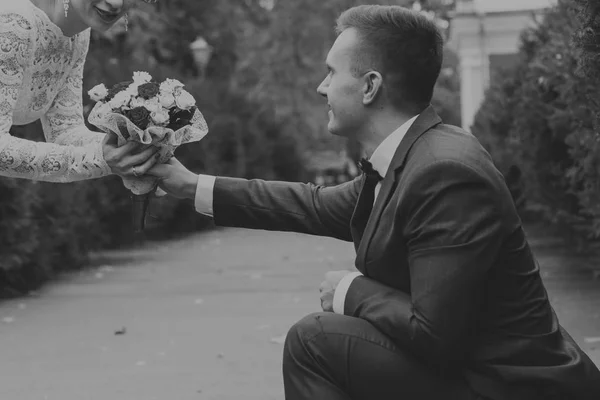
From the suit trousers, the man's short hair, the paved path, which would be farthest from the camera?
the paved path

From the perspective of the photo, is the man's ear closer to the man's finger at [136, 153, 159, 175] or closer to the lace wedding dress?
the man's finger at [136, 153, 159, 175]

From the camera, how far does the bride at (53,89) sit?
4.22 metres

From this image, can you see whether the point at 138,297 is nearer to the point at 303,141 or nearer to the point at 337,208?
the point at 337,208

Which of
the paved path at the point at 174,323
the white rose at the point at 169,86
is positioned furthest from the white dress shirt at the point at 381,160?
the paved path at the point at 174,323

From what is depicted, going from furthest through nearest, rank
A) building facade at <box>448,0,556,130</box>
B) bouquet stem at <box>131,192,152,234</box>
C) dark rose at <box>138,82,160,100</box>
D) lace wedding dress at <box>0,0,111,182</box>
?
building facade at <box>448,0,556,130</box> → bouquet stem at <box>131,192,152,234</box> → dark rose at <box>138,82,160,100</box> → lace wedding dress at <box>0,0,111,182</box>

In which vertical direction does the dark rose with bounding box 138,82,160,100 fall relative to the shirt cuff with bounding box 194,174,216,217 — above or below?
above

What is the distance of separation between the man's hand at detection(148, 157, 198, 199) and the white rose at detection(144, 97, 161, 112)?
0.80 ft

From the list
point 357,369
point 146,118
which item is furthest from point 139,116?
point 357,369

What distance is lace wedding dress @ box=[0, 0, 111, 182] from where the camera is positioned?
4.21 m

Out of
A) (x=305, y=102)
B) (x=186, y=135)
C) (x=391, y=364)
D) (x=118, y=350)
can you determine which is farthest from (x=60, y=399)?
(x=305, y=102)

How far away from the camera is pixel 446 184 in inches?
132

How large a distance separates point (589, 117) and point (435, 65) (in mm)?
4694

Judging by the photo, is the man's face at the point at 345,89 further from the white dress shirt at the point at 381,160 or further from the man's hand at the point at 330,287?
the man's hand at the point at 330,287

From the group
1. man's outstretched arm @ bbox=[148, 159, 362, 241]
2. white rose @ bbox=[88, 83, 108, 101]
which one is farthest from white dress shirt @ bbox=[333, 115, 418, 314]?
white rose @ bbox=[88, 83, 108, 101]
